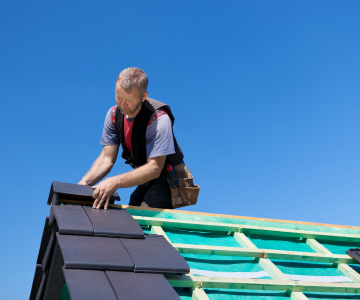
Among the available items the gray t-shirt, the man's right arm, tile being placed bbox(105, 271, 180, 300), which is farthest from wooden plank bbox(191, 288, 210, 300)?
the man's right arm

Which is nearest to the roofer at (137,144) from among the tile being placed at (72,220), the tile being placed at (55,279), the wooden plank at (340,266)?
the tile being placed at (72,220)

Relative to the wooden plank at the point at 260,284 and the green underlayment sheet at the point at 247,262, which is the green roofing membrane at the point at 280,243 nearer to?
the green underlayment sheet at the point at 247,262

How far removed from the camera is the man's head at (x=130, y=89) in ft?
11.5

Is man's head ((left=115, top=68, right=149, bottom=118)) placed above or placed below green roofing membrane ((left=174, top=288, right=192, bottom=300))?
above

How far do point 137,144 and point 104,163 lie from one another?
559 mm

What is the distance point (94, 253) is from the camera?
7.49 ft

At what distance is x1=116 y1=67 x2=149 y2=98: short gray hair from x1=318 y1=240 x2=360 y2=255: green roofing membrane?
252 centimetres

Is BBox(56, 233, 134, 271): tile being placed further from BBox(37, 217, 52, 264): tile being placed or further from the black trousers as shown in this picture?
the black trousers

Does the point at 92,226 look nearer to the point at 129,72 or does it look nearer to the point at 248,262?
the point at 248,262

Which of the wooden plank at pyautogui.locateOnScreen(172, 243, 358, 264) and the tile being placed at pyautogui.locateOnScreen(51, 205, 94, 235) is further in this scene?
the wooden plank at pyautogui.locateOnScreen(172, 243, 358, 264)

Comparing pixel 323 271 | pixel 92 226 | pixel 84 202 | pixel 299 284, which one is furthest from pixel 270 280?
pixel 84 202

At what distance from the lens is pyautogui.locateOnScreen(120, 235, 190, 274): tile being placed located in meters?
2.29

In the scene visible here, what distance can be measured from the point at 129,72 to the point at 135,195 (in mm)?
1581

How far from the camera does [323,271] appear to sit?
3.31 m
